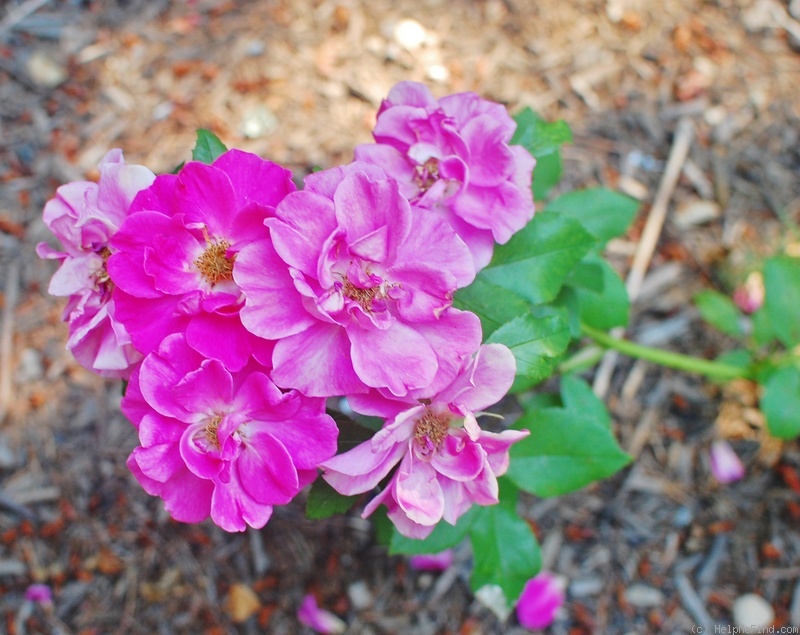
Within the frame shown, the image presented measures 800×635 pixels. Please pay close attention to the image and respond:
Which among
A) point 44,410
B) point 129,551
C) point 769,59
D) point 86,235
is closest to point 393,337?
point 86,235

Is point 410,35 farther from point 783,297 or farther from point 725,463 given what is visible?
point 725,463

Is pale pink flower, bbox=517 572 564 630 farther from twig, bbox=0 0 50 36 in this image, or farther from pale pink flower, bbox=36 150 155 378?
twig, bbox=0 0 50 36

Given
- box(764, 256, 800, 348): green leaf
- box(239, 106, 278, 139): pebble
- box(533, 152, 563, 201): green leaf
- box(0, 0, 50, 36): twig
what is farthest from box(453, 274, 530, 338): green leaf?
box(0, 0, 50, 36): twig

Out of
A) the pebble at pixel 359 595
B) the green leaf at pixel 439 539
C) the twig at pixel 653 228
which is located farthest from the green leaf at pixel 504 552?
the twig at pixel 653 228

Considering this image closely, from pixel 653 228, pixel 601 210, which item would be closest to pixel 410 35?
pixel 653 228

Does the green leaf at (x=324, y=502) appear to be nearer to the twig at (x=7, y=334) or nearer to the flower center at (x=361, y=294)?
the flower center at (x=361, y=294)
